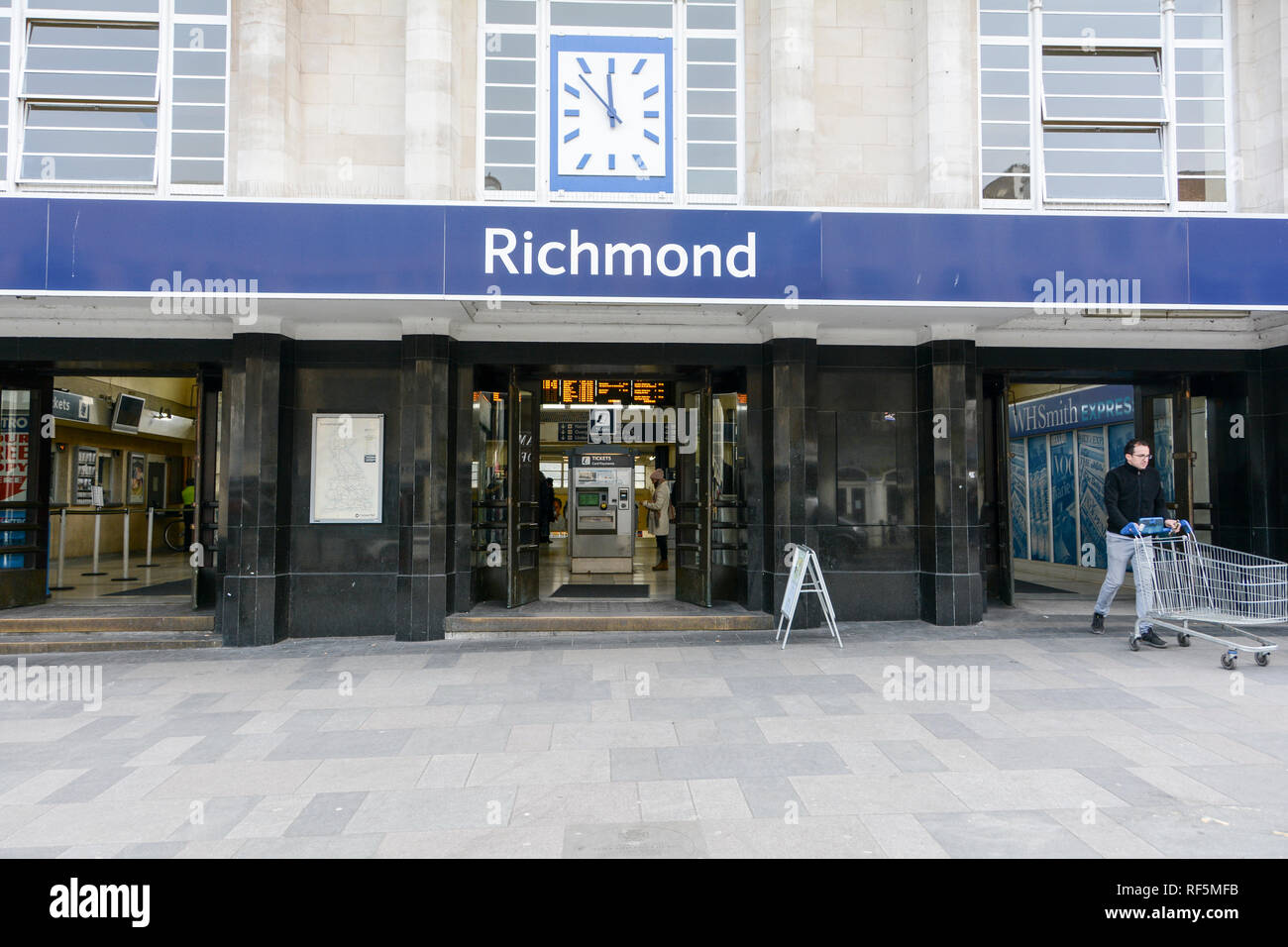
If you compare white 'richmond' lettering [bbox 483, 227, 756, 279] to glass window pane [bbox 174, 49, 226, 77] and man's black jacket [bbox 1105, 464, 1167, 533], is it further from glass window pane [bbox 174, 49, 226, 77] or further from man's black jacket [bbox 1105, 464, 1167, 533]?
man's black jacket [bbox 1105, 464, 1167, 533]

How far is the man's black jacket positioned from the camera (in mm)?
7602

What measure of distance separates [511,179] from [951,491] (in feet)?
19.4

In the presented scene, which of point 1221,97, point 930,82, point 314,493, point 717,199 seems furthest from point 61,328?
point 1221,97

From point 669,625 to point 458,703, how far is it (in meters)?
3.07

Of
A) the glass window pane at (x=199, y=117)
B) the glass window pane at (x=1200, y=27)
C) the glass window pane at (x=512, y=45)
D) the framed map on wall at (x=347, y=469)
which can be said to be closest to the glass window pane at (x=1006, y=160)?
the glass window pane at (x=1200, y=27)

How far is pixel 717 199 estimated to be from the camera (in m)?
8.34

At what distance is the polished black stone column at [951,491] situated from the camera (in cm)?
823

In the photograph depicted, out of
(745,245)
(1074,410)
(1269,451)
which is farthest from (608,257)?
(1074,410)

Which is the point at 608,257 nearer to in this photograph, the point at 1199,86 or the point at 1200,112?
the point at 1200,112

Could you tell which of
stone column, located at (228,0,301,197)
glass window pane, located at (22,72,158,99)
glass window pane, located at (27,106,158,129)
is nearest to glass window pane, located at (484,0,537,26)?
stone column, located at (228,0,301,197)

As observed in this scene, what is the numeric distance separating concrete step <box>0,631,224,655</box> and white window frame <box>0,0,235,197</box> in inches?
181

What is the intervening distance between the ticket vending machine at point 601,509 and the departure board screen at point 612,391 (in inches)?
66.8

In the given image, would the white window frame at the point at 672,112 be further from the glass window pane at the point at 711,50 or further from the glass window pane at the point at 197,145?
the glass window pane at the point at 197,145

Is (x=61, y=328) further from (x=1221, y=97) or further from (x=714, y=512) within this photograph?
(x=1221, y=97)
